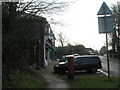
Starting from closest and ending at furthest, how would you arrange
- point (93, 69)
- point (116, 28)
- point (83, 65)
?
point (83, 65) → point (93, 69) → point (116, 28)

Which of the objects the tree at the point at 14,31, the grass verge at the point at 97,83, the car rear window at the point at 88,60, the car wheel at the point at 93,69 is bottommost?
the car wheel at the point at 93,69

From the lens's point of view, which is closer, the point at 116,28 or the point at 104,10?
the point at 104,10

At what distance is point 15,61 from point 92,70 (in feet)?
45.6

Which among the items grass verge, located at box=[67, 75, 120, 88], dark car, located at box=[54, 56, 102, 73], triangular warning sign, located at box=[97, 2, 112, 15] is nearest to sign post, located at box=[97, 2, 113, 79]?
triangular warning sign, located at box=[97, 2, 112, 15]

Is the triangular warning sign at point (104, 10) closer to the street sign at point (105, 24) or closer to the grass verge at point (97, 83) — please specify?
the street sign at point (105, 24)

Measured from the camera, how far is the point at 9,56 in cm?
1097

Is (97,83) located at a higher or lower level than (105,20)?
lower

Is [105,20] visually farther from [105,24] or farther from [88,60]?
[88,60]

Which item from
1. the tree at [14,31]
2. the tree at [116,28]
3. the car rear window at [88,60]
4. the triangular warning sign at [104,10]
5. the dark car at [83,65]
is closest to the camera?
the tree at [14,31]

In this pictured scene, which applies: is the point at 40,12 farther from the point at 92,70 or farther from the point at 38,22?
the point at 92,70

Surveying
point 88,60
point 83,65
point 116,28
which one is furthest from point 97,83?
point 116,28

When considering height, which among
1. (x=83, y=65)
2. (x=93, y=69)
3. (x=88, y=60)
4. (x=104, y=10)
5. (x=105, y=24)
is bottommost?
(x=93, y=69)

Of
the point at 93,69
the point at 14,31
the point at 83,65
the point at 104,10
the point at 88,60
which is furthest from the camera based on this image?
the point at 88,60

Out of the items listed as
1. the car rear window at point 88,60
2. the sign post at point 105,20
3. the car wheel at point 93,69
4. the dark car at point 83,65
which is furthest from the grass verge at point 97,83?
the car rear window at point 88,60
